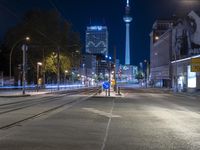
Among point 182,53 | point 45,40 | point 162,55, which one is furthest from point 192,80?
point 162,55

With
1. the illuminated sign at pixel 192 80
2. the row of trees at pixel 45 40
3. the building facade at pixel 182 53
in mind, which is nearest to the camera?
the row of trees at pixel 45 40

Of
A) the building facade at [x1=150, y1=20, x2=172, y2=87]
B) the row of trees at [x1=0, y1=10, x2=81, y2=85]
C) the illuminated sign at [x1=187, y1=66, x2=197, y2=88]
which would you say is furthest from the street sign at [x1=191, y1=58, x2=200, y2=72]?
the building facade at [x1=150, y1=20, x2=172, y2=87]

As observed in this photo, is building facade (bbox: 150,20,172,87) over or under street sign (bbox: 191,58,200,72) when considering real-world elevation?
over

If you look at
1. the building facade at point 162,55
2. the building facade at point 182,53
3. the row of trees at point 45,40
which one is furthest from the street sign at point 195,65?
the building facade at point 162,55

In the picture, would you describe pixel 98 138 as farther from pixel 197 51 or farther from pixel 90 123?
pixel 197 51

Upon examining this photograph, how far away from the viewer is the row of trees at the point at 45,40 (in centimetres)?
9106

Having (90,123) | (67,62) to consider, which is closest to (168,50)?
(67,62)

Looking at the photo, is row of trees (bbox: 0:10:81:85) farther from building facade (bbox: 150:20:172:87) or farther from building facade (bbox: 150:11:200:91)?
building facade (bbox: 150:20:172:87)

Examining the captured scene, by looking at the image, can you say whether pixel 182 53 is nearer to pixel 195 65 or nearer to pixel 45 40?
pixel 45 40

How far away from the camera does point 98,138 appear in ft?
45.4

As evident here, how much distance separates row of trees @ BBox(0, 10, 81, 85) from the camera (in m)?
91.1

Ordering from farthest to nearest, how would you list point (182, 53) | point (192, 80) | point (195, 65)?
point (182, 53)
point (192, 80)
point (195, 65)

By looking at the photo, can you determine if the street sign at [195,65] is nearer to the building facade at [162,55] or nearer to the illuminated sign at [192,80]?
the illuminated sign at [192,80]

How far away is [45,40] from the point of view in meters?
92.5
